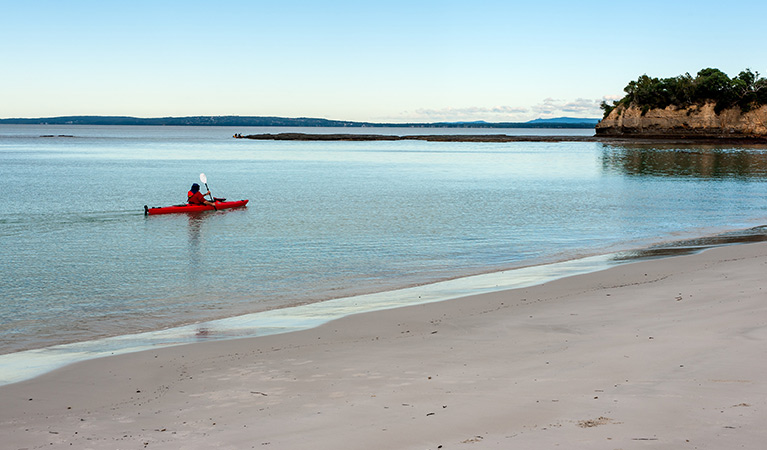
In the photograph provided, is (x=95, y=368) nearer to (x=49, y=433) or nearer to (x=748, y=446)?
(x=49, y=433)

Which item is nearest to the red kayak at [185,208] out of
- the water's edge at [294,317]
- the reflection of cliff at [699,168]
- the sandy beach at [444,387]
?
the water's edge at [294,317]

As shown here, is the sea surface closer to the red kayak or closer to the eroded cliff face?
the red kayak

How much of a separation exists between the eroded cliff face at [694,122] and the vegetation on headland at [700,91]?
105 cm

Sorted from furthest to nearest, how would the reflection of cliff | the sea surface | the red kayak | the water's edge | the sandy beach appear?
the reflection of cliff, the red kayak, the sea surface, the water's edge, the sandy beach

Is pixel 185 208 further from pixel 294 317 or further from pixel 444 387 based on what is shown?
pixel 444 387

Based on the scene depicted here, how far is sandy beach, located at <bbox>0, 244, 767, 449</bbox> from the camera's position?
6039 mm

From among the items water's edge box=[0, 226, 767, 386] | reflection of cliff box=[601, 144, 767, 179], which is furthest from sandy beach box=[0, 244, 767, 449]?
reflection of cliff box=[601, 144, 767, 179]

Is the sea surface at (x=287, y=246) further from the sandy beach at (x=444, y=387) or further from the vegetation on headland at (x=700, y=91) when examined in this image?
the vegetation on headland at (x=700, y=91)

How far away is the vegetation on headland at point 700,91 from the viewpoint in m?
120

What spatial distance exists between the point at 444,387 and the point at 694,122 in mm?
135159

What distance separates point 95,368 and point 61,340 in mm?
2704

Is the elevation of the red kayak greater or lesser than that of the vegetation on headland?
lesser

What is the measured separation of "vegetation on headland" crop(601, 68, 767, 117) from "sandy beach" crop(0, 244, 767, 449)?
125 metres

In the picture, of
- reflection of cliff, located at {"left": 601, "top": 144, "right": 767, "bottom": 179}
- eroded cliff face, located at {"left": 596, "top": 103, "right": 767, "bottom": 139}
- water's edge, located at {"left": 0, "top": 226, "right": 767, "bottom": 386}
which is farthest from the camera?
eroded cliff face, located at {"left": 596, "top": 103, "right": 767, "bottom": 139}
